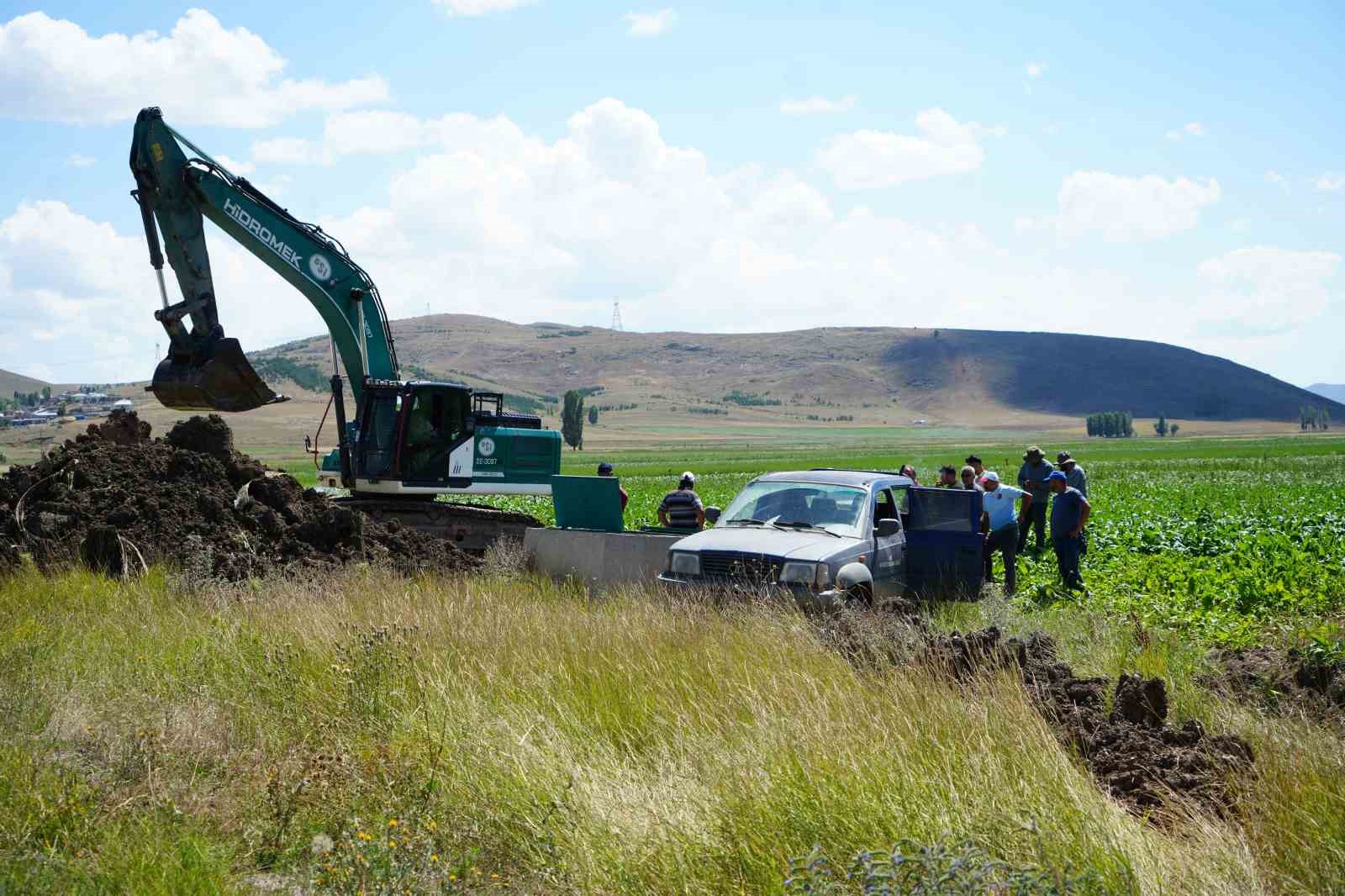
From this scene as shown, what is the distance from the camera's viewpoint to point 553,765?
19.2 ft

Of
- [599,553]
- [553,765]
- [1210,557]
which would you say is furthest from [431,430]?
[1210,557]

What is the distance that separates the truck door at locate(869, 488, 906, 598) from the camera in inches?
462

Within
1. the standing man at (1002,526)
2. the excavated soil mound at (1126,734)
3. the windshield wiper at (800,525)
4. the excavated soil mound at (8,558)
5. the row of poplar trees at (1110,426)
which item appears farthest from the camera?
the row of poplar trees at (1110,426)

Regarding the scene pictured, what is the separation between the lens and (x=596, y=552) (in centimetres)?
1361

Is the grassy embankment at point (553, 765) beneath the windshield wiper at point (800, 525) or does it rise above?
beneath

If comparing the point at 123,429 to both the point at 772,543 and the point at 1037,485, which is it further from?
the point at 1037,485

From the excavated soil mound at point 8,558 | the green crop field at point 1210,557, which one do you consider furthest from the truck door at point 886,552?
the excavated soil mound at point 8,558

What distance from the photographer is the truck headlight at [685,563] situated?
11.2m

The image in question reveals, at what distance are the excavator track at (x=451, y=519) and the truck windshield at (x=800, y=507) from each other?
649 cm

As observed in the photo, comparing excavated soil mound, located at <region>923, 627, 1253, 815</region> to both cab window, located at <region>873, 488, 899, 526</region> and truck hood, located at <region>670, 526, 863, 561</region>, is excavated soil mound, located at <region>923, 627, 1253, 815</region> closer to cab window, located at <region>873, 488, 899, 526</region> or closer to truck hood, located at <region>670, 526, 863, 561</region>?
truck hood, located at <region>670, 526, 863, 561</region>

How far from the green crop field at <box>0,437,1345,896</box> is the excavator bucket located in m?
5.39

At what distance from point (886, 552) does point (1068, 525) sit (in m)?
3.49

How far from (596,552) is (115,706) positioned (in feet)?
23.1

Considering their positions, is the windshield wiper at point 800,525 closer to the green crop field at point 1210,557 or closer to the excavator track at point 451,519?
the green crop field at point 1210,557
